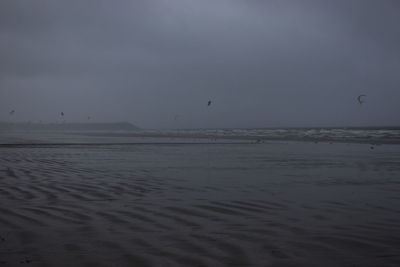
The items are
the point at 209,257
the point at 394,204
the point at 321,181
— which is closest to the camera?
the point at 209,257

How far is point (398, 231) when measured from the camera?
16.6 feet

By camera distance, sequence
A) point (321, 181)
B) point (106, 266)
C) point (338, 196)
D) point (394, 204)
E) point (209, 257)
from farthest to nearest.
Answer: point (321, 181)
point (338, 196)
point (394, 204)
point (209, 257)
point (106, 266)

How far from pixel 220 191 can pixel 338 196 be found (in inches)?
98.5

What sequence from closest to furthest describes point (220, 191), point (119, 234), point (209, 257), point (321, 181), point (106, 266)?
1. point (106, 266)
2. point (209, 257)
3. point (119, 234)
4. point (220, 191)
5. point (321, 181)

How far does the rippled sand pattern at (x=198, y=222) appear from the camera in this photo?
4.01 m

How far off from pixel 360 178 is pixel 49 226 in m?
8.62

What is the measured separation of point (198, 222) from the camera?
5.54m

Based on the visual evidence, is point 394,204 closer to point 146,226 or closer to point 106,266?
point 146,226

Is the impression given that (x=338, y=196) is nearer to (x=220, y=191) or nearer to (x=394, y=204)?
(x=394, y=204)

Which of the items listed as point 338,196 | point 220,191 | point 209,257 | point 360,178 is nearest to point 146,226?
point 209,257

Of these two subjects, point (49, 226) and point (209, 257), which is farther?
point (49, 226)

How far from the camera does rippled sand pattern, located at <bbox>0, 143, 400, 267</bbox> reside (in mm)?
4008

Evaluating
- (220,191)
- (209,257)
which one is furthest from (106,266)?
(220,191)

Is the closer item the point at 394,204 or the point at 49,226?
the point at 49,226
